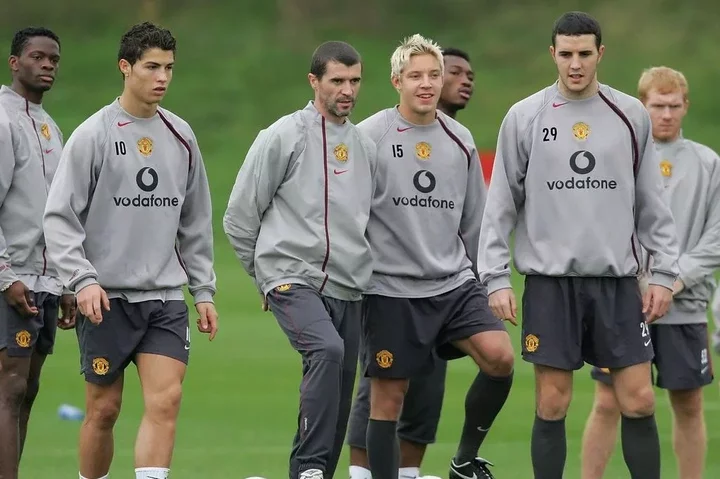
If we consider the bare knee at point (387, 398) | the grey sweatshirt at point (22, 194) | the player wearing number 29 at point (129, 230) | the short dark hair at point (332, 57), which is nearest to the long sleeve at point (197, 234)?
the player wearing number 29 at point (129, 230)

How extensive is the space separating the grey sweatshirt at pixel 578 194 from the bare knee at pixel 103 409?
188cm

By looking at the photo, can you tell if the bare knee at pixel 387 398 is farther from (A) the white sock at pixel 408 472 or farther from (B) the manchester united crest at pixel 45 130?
(B) the manchester united crest at pixel 45 130

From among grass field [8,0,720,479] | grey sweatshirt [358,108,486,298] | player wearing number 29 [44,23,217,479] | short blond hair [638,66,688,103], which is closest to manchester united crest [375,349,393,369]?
grey sweatshirt [358,108,486,298]

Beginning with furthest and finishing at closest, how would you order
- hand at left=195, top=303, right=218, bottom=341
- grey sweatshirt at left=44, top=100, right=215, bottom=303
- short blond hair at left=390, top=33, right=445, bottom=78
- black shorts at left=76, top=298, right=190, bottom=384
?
short blond hair at left=390, top=33, right=445, bottom=78
hand at left=195, top=303, right=218, bottom=341
black shorts at left=76, top=298, right=190, bottom=384
grey sweatshirt at left=44, top=100, right=215, bottom=303

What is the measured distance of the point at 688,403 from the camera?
8828 mm

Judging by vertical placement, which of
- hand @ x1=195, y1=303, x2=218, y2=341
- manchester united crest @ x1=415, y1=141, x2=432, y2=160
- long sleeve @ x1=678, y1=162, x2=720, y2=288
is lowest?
hand @ x1=195, y1=303, x2=218, y2=341

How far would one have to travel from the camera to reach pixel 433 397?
898 centimetres

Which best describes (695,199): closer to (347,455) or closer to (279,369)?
(347,455)

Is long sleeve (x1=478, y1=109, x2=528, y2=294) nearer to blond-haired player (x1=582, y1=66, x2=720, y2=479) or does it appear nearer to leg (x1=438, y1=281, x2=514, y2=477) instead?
leg (x1=438, y1=281, x2=514, y2=477)

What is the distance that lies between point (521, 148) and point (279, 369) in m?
6.78

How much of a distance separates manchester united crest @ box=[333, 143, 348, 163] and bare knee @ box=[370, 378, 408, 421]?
1.19 metres

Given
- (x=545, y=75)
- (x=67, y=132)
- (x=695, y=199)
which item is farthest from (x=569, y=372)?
(x=545, y=75)

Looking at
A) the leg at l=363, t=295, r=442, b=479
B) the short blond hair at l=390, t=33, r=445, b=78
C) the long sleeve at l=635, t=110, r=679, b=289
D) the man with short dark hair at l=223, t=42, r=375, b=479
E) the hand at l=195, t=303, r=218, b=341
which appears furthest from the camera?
the short blond hair at l=390, t=33, r=445, b=78

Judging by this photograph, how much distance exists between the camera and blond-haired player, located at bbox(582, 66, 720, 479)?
873cm
